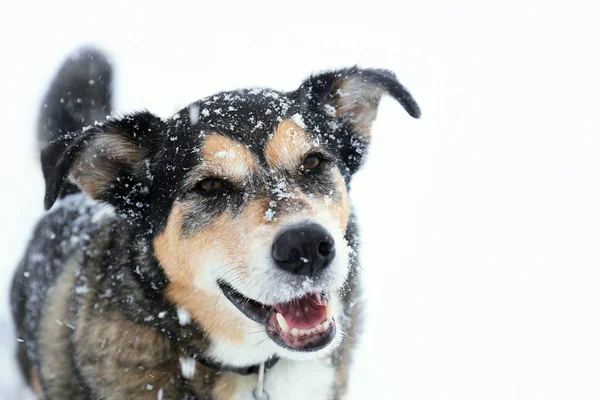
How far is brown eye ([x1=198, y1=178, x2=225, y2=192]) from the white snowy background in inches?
69.7

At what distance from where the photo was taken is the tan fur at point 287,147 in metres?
3.39

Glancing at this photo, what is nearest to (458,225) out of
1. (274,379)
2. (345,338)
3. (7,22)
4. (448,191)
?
(448,191)

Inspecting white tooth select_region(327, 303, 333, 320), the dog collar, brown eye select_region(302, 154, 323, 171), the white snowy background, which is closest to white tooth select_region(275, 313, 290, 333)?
white tooth select_region(327, 303, 333, 320)

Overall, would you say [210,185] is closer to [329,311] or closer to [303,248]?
[303,248]

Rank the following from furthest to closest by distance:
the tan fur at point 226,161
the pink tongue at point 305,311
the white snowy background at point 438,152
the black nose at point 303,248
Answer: the white snowy background at point 438,152 → the tan fur at point 226,161 → the pink tongue at point 305,311 → the black nose at point 303,248

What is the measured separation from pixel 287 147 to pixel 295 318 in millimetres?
944

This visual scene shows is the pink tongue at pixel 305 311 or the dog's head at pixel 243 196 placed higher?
the dog's head at pixel 243 196

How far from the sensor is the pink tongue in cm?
315

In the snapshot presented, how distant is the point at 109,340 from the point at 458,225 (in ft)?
13.1

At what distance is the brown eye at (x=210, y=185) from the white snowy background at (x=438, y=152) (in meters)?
1.77

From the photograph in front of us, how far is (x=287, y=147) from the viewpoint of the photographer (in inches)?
135

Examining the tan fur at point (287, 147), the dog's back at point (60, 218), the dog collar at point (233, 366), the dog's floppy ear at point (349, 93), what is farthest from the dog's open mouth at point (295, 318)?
the dog's back at point (60, 218)

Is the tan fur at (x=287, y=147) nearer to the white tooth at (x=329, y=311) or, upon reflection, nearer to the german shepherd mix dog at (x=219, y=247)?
the german shepherd mix dog at (x=219, y=247)

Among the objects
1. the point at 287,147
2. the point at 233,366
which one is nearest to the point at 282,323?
the point at 233,366
